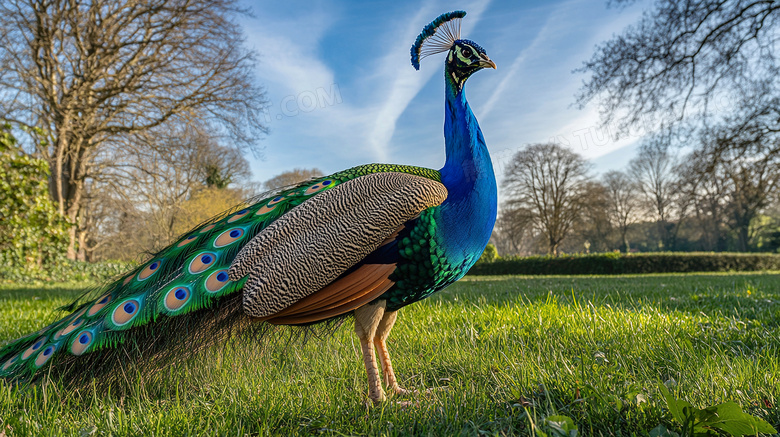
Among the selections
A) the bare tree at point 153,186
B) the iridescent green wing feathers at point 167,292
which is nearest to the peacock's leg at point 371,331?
the iridescent green wing feathers at point 167,292

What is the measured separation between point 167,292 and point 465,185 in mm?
1807

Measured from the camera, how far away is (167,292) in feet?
7.79

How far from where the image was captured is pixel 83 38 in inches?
560

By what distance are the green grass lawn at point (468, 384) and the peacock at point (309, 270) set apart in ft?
0.86

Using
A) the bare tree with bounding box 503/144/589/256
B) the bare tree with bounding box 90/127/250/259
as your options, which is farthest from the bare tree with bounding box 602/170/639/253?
the bare tree with bounding box 90/127/250/259

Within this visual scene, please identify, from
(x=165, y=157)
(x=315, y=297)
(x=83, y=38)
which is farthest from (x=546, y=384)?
(x=83, y=38)

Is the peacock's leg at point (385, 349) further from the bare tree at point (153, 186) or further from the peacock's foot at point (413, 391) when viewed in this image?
the bare tree at point (153, 186)

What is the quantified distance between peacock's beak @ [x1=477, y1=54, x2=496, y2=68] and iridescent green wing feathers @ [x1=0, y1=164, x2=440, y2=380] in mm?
813

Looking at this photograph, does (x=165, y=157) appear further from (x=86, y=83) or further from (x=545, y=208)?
(x=545, y=208)

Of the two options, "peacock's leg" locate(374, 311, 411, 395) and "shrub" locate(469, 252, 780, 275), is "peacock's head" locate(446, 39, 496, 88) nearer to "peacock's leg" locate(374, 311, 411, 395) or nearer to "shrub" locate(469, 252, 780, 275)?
"peacock's leg" locate(374, 311, 411, 395)

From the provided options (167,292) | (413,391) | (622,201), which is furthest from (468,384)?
(622,201)

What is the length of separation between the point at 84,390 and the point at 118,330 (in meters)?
0.52

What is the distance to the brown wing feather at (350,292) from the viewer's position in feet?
7.47

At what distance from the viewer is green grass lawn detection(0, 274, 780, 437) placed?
195 cm
